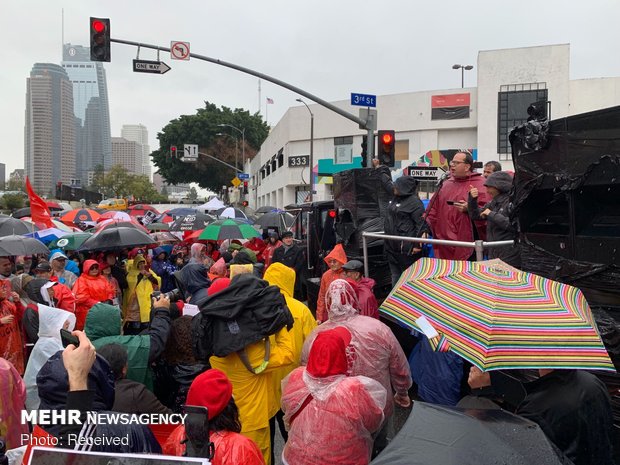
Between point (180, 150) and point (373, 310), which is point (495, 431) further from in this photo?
point (180, 150)

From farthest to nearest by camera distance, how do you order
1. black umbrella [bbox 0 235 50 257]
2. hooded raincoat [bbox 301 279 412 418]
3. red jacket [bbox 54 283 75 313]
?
1. black umbrella [bbox 0 235 50 257]
2. red jacket [bbox 54 283 75 313]
3. hooded raincoat [bbox 301 279 412 418]

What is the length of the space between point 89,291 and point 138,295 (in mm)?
1025

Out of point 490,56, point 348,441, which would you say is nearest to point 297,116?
point 490,56

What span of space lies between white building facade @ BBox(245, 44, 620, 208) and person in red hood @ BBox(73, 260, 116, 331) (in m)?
23.0

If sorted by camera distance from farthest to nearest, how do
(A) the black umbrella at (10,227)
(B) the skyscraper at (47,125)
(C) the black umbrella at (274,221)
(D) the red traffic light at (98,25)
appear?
(B) the skyscraper at (47,125)
(C) the black umbrella at (274,221)
(D) the red traffic light at (98,25)
(A) the black umbrella at (10,227)

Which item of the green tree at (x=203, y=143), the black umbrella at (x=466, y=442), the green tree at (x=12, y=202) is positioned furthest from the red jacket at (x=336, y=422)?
the green tree at (x=203, y=143)

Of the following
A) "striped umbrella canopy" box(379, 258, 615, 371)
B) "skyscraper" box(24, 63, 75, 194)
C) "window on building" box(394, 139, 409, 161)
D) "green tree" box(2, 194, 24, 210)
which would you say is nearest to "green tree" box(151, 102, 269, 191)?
"green tree" box(2, 194, 24, 210)

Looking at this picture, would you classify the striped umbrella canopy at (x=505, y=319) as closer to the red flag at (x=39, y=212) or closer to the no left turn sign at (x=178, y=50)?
the no left turn sign at (x=178, y=50)

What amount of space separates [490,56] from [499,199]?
32815 mm

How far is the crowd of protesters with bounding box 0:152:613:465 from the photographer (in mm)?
2684

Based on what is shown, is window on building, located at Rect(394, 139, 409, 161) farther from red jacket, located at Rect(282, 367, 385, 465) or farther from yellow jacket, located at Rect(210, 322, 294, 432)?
red jacket, located at Rect(282, 367, 385, 465)

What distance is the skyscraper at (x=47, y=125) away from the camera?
164 meters

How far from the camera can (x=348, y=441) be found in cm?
288

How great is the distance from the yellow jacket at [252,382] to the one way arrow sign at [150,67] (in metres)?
10.6
